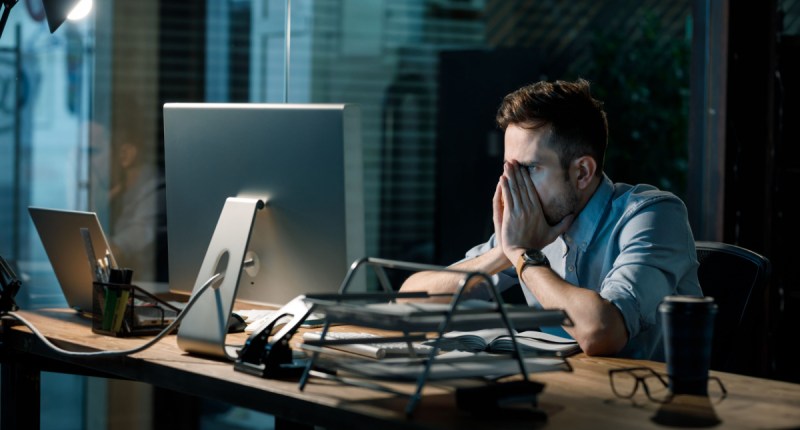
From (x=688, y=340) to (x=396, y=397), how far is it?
42 cm

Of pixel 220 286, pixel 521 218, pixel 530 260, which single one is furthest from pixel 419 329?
pixel 521 218

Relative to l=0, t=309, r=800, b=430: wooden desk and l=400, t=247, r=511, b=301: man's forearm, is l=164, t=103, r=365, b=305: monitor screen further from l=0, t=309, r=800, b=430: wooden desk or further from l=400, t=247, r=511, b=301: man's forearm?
l=400, t=247, r=511, b=301: man's forearm

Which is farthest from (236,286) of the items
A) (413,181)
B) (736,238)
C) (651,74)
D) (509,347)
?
(651,74)

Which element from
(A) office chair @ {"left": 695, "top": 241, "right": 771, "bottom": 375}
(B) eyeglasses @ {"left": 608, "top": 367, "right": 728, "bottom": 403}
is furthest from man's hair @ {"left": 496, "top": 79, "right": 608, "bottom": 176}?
(B) eyeglasses @ {"left": 608, "top": 367, "right": 728, "bottom": 403}

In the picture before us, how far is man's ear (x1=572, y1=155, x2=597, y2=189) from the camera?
7.11 ft

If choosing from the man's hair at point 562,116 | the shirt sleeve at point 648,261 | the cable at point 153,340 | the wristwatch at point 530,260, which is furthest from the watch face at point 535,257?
the cable at point 153,340

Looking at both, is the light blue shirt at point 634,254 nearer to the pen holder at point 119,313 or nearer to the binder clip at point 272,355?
the binder clip at point 272,355

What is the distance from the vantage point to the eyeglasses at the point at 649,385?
1403mm

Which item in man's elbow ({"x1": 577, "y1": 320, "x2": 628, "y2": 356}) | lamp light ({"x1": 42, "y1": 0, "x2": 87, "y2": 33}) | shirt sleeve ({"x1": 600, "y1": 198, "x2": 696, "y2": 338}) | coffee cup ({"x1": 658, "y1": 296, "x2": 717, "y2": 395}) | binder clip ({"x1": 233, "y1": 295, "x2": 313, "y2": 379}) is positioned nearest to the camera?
coffee cup ({"x1": 658, "y1": 296, "x2": 717, "y2": 395})

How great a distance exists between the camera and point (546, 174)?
2170mm

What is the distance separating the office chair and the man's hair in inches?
12.3

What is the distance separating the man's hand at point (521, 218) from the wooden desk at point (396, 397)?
424mm

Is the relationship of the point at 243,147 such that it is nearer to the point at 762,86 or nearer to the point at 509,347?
the point at 509,347

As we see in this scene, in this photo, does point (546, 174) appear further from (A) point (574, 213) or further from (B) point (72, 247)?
(B) point (72, 247)
